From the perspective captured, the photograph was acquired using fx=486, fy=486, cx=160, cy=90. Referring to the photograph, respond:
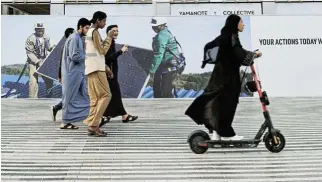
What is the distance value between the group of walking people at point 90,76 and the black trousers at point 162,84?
4.00m

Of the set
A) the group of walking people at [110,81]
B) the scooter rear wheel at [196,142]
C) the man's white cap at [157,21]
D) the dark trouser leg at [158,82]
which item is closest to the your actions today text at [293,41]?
the man's white cap at [157,21]

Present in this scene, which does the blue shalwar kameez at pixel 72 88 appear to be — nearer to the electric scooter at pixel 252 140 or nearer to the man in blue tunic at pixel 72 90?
the man in blue tunic at pixel 72 90

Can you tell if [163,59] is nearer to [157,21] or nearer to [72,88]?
[157,21]

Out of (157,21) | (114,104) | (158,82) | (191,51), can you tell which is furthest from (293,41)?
(114,104)

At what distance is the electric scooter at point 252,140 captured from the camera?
5309mm

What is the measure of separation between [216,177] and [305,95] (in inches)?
361

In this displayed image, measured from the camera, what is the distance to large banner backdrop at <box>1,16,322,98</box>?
12.5m

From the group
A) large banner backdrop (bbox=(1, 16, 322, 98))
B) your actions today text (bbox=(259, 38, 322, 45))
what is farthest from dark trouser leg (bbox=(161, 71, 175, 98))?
your actions today text (bbox=(259, 38, 322, 45))

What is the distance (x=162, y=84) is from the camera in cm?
1255

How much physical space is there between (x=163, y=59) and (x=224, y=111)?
290 inches

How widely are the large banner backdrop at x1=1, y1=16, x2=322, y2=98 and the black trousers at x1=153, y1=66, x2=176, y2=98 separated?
12 centimetres

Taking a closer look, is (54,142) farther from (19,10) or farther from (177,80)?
(19,10)

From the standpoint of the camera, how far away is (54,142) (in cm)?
625

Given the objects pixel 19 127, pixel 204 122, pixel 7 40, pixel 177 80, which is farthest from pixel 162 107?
pixel 204 122
